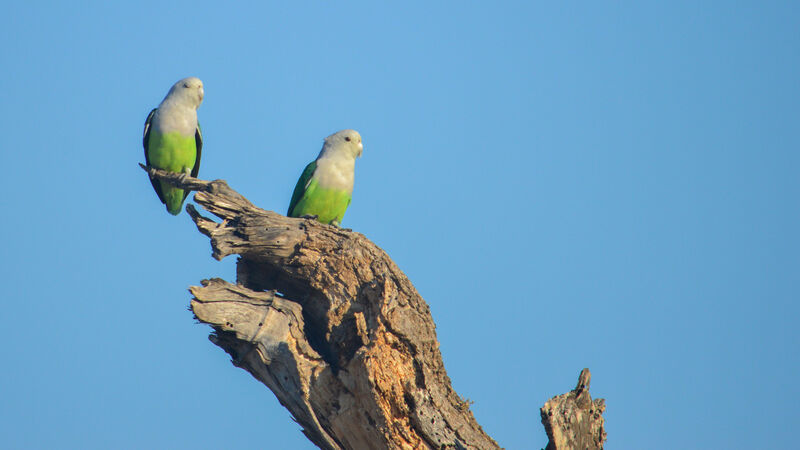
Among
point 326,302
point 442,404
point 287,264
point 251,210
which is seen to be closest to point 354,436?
point 442,404

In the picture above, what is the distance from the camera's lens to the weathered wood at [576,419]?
7336 mm

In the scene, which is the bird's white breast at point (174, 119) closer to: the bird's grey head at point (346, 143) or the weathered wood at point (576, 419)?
the bird's grey head at point (346, 143)

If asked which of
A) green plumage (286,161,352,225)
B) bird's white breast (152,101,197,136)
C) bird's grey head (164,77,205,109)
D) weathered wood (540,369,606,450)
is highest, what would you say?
bird's grey head (164,77,205,109)

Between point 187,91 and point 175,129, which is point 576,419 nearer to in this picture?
point 175,129

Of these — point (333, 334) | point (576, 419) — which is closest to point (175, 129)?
point (333, 334)

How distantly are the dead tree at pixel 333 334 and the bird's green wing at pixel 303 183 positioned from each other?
244cm

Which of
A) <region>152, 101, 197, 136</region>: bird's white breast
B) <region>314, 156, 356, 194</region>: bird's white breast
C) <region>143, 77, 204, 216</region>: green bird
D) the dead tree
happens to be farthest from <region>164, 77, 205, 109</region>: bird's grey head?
the dead tree

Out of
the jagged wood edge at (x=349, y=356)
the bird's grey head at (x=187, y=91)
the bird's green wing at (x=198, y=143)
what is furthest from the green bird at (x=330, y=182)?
the jagged wood edge at (x=349, y=356)

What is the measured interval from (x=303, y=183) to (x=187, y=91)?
244 cm

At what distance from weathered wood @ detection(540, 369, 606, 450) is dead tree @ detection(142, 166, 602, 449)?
18 cm

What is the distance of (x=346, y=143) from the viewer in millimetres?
11336

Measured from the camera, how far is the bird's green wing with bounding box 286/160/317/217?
1117 centimetres

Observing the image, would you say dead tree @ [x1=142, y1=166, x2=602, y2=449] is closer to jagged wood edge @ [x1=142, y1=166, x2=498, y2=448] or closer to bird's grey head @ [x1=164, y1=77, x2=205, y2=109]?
jagged wood edge @ [x1=142, y1=166, x2=498, y2=448]

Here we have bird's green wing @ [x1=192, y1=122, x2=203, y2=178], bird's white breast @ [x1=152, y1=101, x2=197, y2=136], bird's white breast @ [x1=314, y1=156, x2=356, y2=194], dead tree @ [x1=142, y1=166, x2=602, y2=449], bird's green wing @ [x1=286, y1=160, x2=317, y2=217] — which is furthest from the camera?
bird's green wing @ [x1=192, y1=122, x2=203, y2=178]
